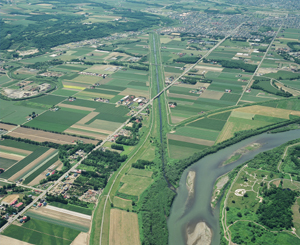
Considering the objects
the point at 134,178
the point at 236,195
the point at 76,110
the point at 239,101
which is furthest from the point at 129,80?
the point at 236,195

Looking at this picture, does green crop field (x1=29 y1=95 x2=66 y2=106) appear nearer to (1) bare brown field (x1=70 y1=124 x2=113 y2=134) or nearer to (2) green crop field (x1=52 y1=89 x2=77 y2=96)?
(2) green crop field (x1=52 y1=89 x2=77 y2=96)

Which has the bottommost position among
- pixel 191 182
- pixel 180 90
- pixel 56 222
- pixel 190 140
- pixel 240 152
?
pixel 191 182

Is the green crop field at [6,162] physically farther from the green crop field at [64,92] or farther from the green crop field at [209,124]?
the green crop field at [209,124]

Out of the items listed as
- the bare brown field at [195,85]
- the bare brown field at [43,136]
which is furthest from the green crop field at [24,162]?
the bare brown field at [195,85]

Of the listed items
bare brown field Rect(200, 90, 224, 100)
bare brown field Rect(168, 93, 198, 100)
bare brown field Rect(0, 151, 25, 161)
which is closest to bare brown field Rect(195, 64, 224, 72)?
bare brown field Rect(200, 90, 224, 100)

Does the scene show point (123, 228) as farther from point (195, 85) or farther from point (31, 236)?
point (195, 85)

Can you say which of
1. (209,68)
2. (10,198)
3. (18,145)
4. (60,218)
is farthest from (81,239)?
(209,68)

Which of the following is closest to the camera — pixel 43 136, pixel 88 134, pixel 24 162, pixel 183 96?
pixel 24 162
